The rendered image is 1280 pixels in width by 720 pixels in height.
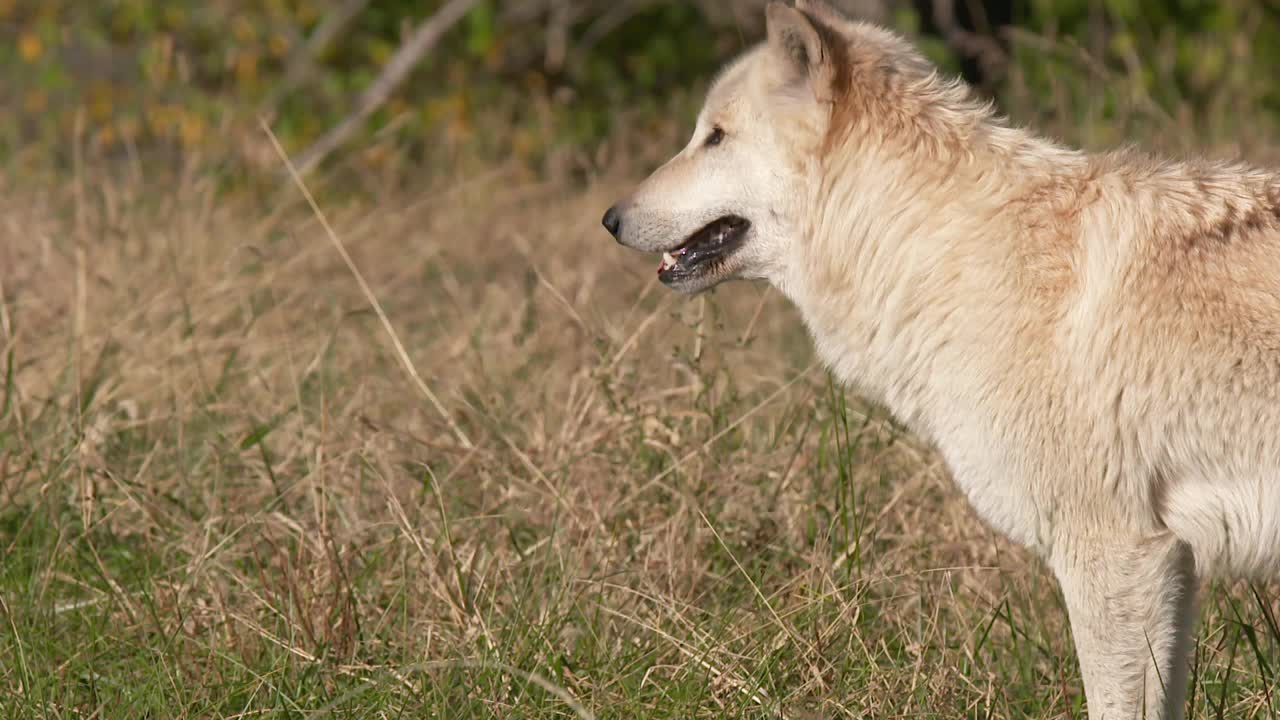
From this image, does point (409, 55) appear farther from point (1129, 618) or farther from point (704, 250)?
point (1129, 618)

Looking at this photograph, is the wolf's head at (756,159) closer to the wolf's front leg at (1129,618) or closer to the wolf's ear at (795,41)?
the wolf's ear at (795,41)

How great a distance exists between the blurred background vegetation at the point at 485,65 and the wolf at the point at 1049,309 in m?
4.43

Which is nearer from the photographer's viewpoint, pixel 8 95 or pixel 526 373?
pixel 526 373

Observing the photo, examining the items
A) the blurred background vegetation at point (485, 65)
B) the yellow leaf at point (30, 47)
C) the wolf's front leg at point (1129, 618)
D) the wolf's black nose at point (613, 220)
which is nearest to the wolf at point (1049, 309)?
the wolf's front leg at point (1129, 618)

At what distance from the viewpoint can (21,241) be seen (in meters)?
5.86

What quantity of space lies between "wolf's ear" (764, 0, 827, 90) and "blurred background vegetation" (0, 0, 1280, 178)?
176 inches

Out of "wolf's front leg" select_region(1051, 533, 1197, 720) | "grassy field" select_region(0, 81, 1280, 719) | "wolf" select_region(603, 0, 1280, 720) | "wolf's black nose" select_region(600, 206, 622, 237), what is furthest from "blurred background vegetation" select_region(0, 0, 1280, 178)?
"wolf's front leg" select_region(1051, 533, 1197, 720)

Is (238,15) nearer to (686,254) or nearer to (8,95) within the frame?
(8,95)

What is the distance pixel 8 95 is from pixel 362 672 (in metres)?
7.38

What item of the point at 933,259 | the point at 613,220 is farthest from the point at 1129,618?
the point at 613,220

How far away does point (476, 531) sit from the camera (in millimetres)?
4059

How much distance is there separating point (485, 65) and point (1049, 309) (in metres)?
6.81

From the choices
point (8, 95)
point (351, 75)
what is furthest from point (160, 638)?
point (8, 95)

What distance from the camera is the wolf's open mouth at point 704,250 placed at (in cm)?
366
